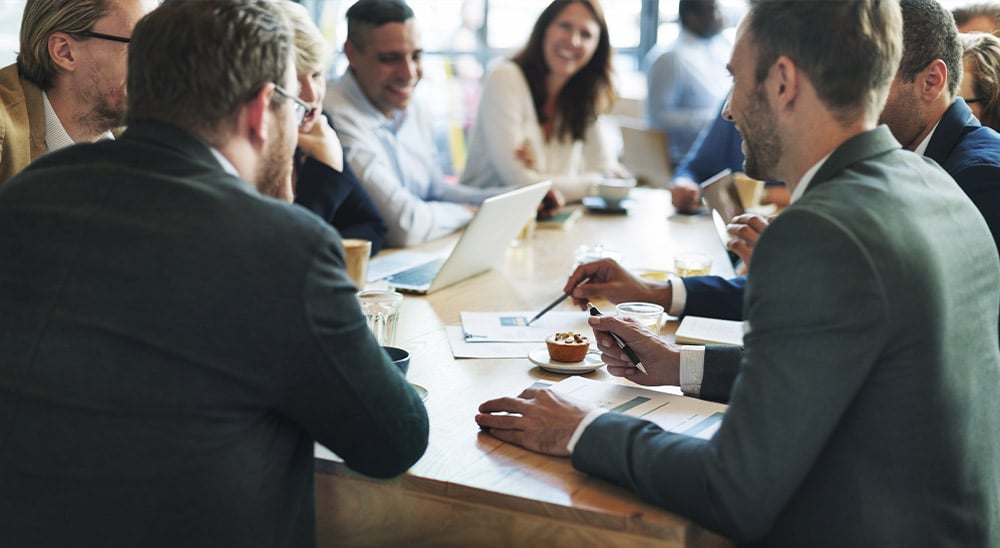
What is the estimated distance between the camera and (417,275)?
98.9 inches

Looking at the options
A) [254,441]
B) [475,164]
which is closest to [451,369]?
[254,441]

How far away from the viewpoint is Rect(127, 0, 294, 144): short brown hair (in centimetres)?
113

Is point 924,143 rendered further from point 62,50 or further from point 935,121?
point 62,50

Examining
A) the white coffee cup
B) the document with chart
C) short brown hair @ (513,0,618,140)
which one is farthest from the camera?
short brown hair @ (513,0,618,140)

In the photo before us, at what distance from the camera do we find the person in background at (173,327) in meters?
1.06

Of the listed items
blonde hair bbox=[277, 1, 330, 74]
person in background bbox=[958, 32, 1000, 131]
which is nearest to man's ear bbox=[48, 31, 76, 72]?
blonde hair bbox=[277, 1, 330, 74]

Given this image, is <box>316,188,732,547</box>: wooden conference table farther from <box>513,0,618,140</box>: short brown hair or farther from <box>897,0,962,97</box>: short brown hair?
<box>513,0,618,140</box>: short brown hair

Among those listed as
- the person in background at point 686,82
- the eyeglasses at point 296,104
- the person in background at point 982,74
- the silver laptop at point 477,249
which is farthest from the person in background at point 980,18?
the person in background at point 686,82

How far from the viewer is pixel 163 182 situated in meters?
1.10

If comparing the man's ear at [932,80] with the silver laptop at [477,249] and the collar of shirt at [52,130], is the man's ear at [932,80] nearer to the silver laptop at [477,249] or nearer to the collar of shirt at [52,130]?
the silver laptop at [477,249]

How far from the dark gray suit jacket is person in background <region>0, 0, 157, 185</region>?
3.30ft

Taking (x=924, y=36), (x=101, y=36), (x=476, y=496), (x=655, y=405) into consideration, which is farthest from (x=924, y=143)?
(x=101, y=36)

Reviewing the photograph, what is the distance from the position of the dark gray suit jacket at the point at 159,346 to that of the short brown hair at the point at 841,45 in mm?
649

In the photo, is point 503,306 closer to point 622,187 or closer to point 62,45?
point 62,45
